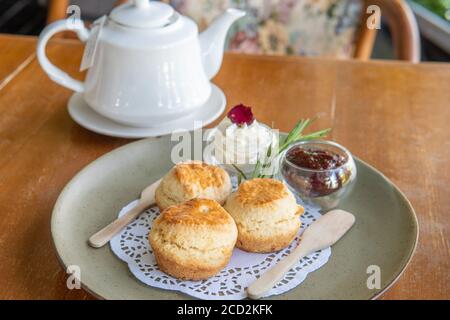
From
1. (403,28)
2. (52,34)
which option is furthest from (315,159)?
(403,28)

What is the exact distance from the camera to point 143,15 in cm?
102

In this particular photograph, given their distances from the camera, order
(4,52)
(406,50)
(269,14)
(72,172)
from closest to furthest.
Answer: (72,172), (4,52), (406,50), (269,14)

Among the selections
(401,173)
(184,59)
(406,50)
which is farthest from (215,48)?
(406,50)

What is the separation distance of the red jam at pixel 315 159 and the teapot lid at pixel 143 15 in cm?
30

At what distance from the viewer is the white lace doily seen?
0.71 metres

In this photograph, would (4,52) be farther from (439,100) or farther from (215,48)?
(439,100)

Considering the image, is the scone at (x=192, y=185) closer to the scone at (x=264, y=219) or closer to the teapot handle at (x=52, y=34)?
the scone at (x=264, y=219)

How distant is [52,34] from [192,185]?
395 mm

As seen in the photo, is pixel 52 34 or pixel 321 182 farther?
pixel 52 34

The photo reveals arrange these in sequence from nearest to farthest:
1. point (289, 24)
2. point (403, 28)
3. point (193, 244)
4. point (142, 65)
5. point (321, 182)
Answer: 1. point (193, 244)
2. point (321, 182)
3. point (142, 65)
4. point (403, 28)
5. point (289, 24)

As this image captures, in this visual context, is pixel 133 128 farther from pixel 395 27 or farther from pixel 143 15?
pixel 395 27

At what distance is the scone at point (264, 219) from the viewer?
0.77 metres

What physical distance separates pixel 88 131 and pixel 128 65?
0.46 feet

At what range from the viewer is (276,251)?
0.78 meters
